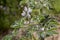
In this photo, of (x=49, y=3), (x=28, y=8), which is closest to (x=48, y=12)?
(x=49, y=3)

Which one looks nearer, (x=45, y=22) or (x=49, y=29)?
(x=49, y=29)

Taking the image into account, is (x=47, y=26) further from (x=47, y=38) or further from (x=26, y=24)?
(x=26, y=24)

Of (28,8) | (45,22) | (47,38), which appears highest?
(28,8)

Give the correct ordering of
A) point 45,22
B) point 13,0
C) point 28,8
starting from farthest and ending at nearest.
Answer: point 13,0
point 28,8
point 45,22

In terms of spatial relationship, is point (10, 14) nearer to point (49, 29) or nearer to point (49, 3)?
point (49, 3)

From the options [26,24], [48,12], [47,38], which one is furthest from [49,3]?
[47,38]

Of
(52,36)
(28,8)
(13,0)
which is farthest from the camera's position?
(13,0)

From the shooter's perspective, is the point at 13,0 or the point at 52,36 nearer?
the point at 52,36

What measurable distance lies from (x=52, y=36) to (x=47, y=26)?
0.51 feet

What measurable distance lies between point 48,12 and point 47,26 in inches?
16.8

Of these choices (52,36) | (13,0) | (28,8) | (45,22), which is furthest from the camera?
(13,0)

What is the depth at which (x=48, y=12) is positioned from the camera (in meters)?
2.46

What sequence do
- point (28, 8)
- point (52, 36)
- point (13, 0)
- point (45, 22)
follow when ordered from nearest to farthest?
point (52, 36) → point (45, 22) → point (28, 8) → point (13, 0)

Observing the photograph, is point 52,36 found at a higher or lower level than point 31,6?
lower
